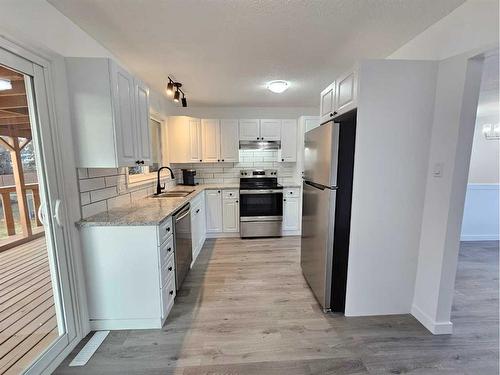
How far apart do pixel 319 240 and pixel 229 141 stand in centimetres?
269

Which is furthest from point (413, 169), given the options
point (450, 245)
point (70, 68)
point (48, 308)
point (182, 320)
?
point (48, 308)

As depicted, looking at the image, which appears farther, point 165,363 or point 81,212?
point 81,212

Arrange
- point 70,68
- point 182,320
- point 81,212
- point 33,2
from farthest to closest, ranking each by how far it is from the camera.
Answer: point 182,320 < point 81,212 < point 70,68 < point 33,2

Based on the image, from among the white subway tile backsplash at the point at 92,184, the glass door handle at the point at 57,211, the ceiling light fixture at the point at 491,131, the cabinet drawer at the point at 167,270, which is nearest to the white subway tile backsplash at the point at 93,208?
the white subway tile backsplash at the point at 92,184

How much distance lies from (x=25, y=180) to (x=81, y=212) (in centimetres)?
45

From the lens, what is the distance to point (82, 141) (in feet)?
5.61

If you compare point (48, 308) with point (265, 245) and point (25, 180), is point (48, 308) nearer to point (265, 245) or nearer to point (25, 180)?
point (25, 180)

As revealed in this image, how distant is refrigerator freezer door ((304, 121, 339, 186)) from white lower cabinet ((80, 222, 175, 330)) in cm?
147

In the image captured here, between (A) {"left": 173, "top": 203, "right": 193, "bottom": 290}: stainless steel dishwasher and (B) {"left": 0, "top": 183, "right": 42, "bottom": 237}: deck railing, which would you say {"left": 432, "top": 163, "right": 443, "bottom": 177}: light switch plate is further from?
(B) {"left": 0, "top": 183, "right": 42, "bottom": 237}: deck railing

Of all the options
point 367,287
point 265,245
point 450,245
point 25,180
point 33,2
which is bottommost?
point 265,245

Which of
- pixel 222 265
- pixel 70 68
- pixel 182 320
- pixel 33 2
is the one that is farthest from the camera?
pixel 222 265

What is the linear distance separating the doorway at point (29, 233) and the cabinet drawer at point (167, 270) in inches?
26.0

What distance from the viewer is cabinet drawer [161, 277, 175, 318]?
6.08 feet

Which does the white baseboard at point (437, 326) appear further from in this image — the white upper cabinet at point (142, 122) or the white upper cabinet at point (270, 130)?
the white upper cabinet at point (270, 130)
